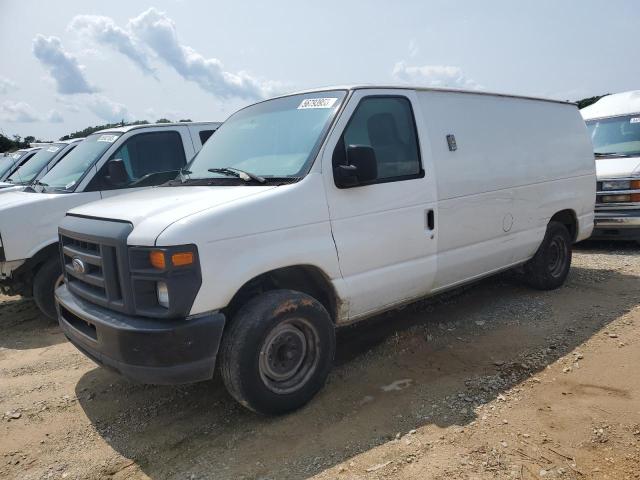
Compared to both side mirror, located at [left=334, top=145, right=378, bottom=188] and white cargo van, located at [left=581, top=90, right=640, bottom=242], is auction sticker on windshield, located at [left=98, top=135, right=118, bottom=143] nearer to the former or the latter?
side mirror, located at [left=334, top=145, right=378, bottom=188]

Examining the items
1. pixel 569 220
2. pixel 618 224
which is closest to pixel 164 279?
pixel 569 220

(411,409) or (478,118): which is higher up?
(478,118)

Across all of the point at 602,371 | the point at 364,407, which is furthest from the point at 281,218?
the point at 602,371

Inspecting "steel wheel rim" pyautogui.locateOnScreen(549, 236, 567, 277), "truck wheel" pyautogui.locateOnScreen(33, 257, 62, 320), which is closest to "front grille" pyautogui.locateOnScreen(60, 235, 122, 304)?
"truck wheel" pyautogui.locateOnScreen(33, 257, 62, 320)

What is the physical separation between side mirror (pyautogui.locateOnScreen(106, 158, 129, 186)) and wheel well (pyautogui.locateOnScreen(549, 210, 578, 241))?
4995 millimetres

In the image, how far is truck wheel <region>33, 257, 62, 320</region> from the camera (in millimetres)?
5672

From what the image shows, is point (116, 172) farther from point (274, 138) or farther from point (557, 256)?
point (557, 256)

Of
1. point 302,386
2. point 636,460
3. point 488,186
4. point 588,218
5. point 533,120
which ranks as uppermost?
point 533,120

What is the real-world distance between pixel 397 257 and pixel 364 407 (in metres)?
1.17

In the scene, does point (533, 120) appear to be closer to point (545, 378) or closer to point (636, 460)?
point (545, 378)

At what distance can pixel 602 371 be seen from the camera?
13.2ft

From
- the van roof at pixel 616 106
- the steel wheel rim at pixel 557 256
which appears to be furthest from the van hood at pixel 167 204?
the van roof at pixel 616 106

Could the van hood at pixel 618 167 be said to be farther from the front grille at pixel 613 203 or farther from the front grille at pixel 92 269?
the front grille at pixel 92 269

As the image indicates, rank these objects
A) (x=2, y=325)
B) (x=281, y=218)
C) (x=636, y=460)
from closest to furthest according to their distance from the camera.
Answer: (x=636, y=460) → (x=281, y=218) → (x=2, y=325)
